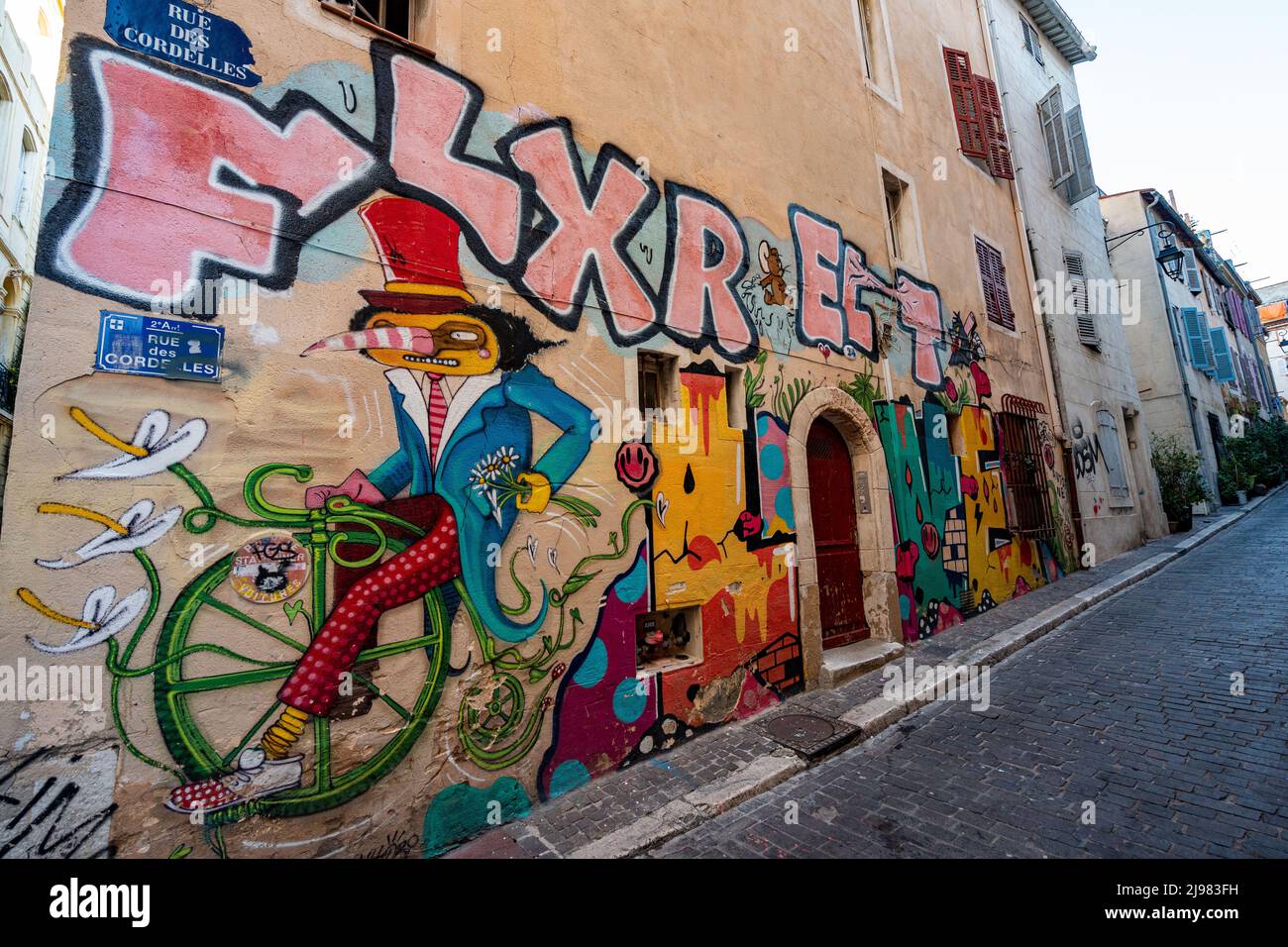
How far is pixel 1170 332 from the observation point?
17.9 metres

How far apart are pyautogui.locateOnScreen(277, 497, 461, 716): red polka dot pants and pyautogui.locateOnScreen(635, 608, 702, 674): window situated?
1.67 metres

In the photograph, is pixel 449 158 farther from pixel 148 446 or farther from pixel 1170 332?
pixel 1170 332

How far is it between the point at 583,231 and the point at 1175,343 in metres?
22.6

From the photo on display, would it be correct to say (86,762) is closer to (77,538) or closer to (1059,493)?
(77,538)

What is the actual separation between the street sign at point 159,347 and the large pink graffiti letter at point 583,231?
2016 millimetres

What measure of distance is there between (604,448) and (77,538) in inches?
115

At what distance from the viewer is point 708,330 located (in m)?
5.20

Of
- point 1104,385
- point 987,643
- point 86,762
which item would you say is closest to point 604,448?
point 86,762

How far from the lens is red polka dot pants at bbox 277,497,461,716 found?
2.94 metres

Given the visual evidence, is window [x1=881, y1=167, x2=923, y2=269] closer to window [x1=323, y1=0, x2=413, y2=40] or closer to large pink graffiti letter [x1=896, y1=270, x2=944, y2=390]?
large pink graffiti letter [x1=896, y1=270, x2=944, y2=390]

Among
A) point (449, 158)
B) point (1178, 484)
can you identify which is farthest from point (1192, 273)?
point (449, 158)

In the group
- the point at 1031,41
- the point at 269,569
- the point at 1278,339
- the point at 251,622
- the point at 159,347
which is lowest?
the point at 251,622

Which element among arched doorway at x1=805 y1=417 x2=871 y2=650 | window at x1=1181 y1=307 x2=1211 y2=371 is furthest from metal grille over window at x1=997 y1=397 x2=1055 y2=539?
window at x1=1181 y1=307 x2=1211 y2=371

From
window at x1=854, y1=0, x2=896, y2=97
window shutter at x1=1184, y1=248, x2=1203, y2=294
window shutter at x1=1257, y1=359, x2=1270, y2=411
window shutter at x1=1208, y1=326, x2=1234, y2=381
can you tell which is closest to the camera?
window at x1=854, y1=0, x2=896, y2=97
